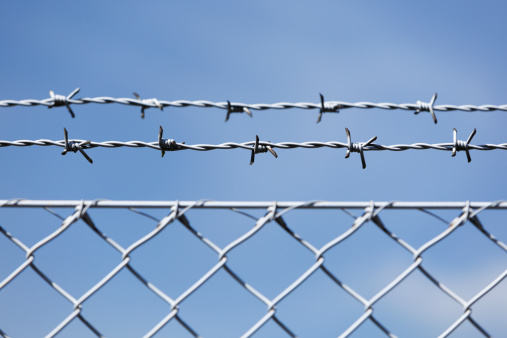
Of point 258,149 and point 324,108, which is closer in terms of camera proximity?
point 258,149

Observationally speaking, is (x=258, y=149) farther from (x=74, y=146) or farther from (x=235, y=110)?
(x=74, y=146)

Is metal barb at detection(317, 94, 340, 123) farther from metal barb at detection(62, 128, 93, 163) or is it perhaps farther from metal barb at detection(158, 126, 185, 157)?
metal barb at detection(62, 128, 93, 163)

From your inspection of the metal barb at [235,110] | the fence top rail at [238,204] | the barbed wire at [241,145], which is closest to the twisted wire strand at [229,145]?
the barbed wire at [241,145]

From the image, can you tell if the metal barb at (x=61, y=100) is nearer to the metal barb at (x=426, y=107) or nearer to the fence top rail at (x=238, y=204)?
the fence top rail at (x=238, y=204)

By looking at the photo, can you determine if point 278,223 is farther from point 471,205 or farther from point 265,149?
point 471,205

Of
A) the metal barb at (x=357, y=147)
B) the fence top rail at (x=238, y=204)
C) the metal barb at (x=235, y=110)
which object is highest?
the metal barb at (x=235, y=110)

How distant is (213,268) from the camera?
2205mm

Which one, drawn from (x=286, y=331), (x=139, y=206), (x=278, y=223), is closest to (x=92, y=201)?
(x=139, y=206)

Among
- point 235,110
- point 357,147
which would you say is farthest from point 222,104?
point 357,147

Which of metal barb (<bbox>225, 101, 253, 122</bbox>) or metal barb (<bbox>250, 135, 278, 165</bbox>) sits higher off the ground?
metal barb (<bbox>225, 101, 253, 122</bbox>)

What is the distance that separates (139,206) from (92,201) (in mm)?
180

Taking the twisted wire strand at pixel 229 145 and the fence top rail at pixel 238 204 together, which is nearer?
the fence top rail at pixel 238 204

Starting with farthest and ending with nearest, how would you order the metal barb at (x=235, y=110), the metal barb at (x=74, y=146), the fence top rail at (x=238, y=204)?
1. the metal barb at (x=235, y=110)
2. the metal barb at (x=74, y=146)
3. the fence top rail at (x=238, y=204)

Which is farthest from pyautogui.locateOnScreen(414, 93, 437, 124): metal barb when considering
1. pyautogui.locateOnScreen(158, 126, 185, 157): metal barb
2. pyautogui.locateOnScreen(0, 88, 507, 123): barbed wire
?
pyautogui.locateOnScreen(158, 126, 185, 157): metal barb
